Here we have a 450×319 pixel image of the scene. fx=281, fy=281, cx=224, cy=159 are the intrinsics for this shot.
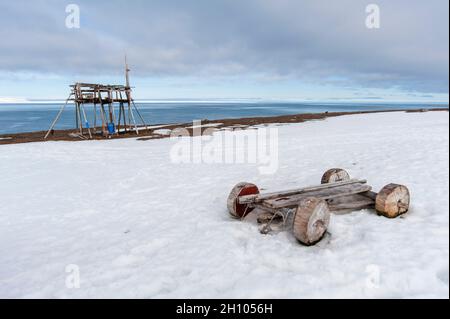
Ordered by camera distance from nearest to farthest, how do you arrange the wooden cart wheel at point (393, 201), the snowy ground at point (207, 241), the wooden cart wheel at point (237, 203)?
1. the snowy ground at point (207, 241)
2. the wooden cart wheel at point (393, 201)
3. the wooden cart wheel at point (237, 203)

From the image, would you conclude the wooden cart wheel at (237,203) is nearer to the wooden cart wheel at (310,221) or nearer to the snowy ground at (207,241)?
the snowy ground at (207,241)

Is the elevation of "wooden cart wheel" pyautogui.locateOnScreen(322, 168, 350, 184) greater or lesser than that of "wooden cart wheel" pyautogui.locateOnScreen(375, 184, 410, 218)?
greater

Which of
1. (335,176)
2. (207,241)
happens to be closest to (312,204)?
(207,241)

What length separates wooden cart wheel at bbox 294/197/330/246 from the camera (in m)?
4.59

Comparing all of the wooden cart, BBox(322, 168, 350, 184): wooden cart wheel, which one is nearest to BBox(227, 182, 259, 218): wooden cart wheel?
the wooden cart

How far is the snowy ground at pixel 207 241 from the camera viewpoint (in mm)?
3881

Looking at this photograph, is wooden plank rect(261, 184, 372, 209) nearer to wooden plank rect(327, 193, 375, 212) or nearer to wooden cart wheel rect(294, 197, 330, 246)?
wooden plank rect(327, 193, 375, 212)

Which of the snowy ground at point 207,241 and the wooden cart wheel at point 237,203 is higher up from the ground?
the wooden cart wheel at point 237,203

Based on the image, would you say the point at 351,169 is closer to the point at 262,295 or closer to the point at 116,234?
the point at 262,295

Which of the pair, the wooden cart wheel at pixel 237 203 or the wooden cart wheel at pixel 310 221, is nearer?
the wooden cart wheel at pixel 310 221

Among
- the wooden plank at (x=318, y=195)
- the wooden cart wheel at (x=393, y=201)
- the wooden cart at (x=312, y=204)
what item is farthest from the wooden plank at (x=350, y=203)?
the wooden cart wheel at (x=393, y=201)

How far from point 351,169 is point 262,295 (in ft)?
21.3
